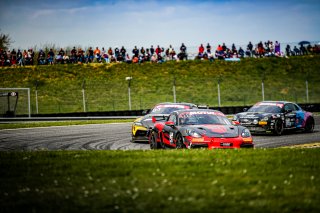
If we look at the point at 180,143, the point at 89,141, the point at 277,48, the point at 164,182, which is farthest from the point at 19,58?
the point at 164,182

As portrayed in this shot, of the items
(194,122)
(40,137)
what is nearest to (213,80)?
(40,137)

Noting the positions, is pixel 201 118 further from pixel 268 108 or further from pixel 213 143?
pixel 268 108

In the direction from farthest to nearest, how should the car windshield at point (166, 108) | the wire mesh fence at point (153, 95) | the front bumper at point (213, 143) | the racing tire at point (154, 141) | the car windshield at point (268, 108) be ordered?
1. the wire mesh fence at point (153, 95)
2. the car windshield at point (268, 108)
3. the car windshield at point (166, 108)
4. the racing tire at point (154, 141)
5. the front bumper at point (213, 143)

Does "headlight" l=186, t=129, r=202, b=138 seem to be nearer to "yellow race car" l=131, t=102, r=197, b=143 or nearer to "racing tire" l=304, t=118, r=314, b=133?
"yellow race car" l=131, t=102, r=197, b=143

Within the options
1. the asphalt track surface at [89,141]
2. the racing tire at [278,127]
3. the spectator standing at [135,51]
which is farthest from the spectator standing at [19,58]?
the racing tire at [278,127]

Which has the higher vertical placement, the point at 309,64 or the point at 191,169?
the point at 309,64

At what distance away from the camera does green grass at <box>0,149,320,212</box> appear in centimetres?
658

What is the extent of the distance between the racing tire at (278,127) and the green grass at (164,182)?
9038 millimetres

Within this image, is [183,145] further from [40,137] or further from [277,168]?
[40,137]

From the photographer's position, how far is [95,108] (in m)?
38.5

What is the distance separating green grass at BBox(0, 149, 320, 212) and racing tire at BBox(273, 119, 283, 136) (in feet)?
29.7

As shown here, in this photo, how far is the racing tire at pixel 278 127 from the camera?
65.1 feet

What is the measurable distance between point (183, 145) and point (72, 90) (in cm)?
2888

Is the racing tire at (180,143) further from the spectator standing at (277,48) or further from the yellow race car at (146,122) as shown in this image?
the spectator standing at (277,48)
